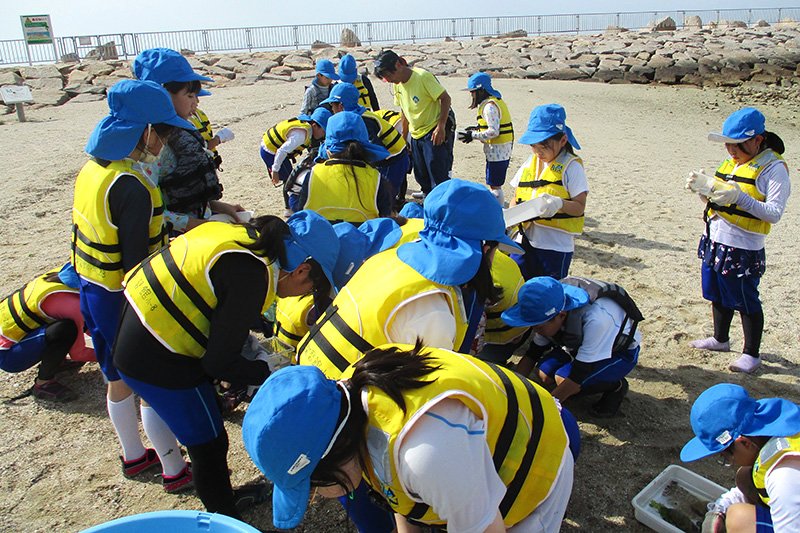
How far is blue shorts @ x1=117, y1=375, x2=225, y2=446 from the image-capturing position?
215 cm

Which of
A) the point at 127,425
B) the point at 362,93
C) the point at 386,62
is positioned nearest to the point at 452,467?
the point at 127,425

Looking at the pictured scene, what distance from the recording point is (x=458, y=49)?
22969 millimetres

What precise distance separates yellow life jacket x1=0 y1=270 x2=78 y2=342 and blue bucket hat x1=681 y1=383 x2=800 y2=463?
359cm

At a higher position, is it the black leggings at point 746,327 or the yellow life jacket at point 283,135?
the yellow life jacket at point 283,135

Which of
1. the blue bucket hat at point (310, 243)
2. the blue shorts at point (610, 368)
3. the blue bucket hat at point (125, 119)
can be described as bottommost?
the blue shorts at point (610, 368)

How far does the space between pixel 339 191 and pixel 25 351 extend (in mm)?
2189

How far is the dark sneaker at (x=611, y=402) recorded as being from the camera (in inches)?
127

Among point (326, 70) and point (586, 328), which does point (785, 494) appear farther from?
point (326, 70)

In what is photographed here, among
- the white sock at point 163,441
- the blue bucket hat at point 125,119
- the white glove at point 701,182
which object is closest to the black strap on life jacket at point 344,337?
the white sock at point 163,441

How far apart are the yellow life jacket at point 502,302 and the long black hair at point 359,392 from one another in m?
1.93

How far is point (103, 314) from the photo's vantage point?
2609 mm

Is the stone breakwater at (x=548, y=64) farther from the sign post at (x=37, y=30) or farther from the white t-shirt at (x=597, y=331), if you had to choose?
the white t-shirt at (x=597, y=331)

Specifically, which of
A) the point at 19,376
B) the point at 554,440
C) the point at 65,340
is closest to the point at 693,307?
the point at 554,440

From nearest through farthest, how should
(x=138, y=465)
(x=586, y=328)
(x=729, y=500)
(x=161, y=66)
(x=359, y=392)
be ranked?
(x=359, y=392), (x=729, y=500), (x=138, y=465), (x=586, y=328), (x=161, y=66)
